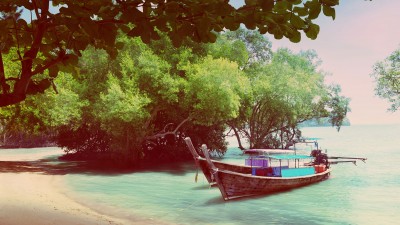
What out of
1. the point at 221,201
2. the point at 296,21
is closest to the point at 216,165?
the point at 221,201

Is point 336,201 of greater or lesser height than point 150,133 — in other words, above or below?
below

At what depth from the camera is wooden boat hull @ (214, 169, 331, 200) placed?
16.6 metres

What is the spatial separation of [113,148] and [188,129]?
7479 mm

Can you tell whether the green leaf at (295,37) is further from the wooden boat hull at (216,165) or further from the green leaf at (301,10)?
the wooden boat hull at (216,165)

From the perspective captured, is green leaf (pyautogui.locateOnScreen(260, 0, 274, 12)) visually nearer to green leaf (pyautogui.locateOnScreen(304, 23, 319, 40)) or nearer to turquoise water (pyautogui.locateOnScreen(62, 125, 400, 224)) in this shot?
green leaf (pyautogui.locateOnScreen(304, 23, 319, 40))

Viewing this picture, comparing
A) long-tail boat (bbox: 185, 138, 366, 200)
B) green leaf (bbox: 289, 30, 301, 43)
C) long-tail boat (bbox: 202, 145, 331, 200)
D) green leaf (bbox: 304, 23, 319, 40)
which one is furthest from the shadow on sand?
green leaf (bbox: 304, 23, 319, 40)

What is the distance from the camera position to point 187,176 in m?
25.6

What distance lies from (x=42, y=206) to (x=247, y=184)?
9.00 metres

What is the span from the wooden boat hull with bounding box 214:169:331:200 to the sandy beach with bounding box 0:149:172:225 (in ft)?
14.5

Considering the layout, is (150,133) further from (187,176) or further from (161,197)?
(161,197)

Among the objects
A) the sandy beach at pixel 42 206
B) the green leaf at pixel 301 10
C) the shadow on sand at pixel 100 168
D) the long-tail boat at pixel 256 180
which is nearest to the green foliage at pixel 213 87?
the shadow on sand at pixel 100 168

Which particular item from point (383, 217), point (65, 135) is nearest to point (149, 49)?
point (65, 135)

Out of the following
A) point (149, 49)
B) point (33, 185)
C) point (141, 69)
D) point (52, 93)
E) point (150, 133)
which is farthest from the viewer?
point (150, 133)

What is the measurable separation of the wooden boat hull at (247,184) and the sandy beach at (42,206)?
14.5 ft
